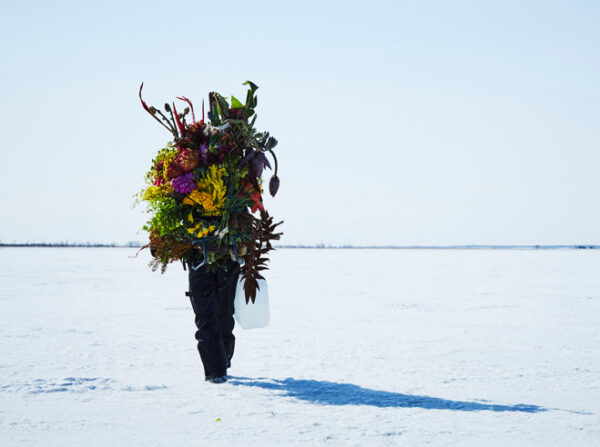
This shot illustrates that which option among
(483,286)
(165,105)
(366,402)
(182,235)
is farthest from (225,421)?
(483,286)

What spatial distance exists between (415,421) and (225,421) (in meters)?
1.22

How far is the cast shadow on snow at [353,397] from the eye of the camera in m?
4.42

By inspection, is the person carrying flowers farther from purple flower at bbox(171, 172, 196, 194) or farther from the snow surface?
the snow surface

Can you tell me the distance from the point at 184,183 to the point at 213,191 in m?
0.24

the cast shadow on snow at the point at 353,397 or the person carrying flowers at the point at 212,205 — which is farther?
the person carrying flowers at the point at 212,205

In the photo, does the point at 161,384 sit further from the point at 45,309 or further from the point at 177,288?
the point at 177,288

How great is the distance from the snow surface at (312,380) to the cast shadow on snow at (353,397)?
15 mm

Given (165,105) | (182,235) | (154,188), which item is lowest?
(182,235)

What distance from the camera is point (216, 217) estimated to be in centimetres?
516

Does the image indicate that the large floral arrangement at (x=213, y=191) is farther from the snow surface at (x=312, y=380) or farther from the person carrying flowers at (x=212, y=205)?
the snow surface at (x=312, y=380)

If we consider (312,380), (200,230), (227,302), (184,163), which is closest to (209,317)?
(227,302)

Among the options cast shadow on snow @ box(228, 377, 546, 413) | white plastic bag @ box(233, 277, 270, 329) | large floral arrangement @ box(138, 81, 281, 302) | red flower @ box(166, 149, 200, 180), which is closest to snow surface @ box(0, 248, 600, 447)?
cast shadow on snow @ box(228, 377, 546, 413)

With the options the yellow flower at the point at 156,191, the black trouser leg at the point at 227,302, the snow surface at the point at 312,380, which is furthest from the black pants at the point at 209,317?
the yellow flower at the point at 156,191

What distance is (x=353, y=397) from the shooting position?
468 cm
